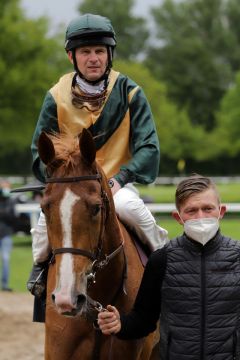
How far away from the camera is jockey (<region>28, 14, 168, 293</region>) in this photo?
4467mm

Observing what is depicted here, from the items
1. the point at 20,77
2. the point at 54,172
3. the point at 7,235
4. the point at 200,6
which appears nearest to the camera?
the point at 54,172

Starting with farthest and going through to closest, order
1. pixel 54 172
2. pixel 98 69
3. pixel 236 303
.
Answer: pixel 98 69 → pixel 54 172 → pixel 236 303

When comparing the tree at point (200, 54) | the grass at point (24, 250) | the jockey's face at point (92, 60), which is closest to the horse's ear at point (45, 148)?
the jockey's face at point (92, 60)

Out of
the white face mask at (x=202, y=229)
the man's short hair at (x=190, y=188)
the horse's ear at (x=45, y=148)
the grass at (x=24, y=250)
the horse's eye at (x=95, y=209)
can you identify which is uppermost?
the horse's ear at (x=45, y=148)

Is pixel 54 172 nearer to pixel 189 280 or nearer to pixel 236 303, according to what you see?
pixel 189 280

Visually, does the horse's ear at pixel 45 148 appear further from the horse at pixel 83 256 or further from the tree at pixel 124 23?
the tree at pixel 124 23

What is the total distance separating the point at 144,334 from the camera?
3.71 metres

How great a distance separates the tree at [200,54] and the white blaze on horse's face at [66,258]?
202 feet

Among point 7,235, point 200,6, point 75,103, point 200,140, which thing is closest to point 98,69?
point 75,103

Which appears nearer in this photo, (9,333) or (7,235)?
(9,333)

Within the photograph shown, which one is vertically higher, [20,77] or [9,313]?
[20,77]

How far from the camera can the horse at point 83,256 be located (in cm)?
330

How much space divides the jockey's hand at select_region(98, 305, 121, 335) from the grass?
8.79 meters

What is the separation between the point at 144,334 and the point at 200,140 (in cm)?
5377
